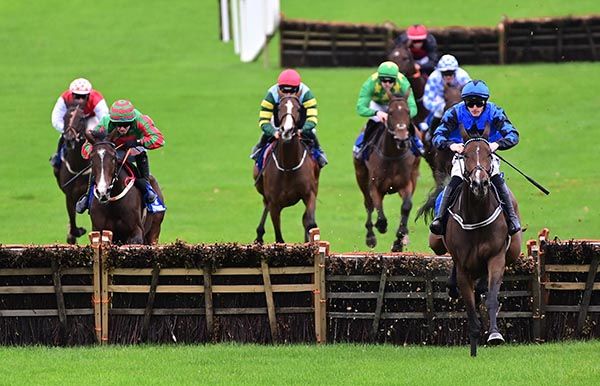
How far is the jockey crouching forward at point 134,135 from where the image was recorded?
17.1 meters

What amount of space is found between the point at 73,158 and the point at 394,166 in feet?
14.9

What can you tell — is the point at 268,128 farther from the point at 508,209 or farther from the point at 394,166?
the point at 508,209

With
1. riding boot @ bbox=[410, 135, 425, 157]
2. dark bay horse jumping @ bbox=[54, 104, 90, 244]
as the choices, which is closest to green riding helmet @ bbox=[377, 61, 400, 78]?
riding boot @ bbox=[410, 135, 425, 157]

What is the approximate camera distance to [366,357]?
13.9 m

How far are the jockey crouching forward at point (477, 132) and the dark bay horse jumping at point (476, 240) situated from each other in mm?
144

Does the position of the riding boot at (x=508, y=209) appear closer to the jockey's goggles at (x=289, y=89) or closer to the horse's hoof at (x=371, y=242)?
the jockey's goggles at (x=289, y=89)

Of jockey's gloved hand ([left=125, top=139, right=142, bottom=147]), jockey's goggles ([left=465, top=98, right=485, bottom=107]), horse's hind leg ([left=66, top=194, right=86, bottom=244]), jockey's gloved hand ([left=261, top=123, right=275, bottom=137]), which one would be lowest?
horse's hind leg ([left=66, top=194, right=86, bottom=244])

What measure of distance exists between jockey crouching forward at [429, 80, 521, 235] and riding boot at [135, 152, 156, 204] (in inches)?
169

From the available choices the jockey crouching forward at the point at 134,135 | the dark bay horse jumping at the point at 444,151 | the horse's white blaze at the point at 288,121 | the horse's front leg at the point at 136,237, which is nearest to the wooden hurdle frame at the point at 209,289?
the horse's front leg at the point at 136,237

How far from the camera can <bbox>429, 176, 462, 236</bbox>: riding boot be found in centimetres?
1436

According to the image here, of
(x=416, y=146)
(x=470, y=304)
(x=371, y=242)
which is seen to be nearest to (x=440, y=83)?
(x=416, y=146)

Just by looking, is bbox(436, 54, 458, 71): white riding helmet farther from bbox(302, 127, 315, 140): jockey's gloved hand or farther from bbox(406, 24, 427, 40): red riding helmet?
bbox(302, 127, 315, 140): jockey's gloved hand

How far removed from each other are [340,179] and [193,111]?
28.2 feet

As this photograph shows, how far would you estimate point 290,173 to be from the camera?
63.6ft
